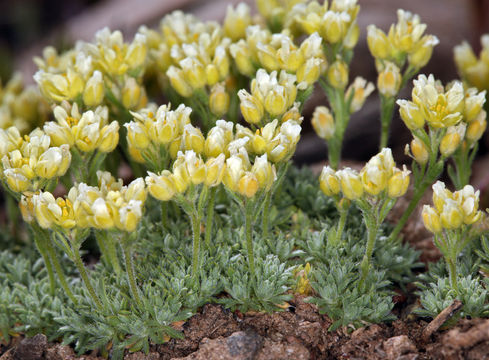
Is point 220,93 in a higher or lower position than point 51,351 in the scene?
higher

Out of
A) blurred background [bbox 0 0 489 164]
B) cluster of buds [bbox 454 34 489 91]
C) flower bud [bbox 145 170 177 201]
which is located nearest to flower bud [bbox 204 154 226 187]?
flower bud [bbox 145 170 177 201]

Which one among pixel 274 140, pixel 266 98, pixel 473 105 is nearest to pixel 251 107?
pixel 266 98

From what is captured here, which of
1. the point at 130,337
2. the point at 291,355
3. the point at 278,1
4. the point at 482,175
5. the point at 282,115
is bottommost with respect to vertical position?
the point at 482,175

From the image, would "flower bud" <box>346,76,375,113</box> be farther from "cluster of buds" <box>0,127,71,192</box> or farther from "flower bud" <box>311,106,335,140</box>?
"cluster of buds" <box>0,127,71,192</box>

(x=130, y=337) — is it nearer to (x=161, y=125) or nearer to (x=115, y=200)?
(x=115, y=200)

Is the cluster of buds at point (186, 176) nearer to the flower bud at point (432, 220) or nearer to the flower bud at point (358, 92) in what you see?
the flower bud at point (432, 220)

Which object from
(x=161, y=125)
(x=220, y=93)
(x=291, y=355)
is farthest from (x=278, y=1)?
(x=291, y=355)
